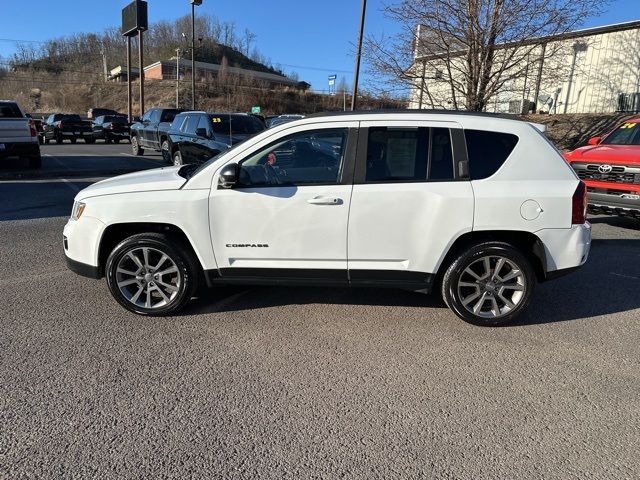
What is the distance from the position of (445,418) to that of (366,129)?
7.69 ft

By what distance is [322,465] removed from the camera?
2479 mm

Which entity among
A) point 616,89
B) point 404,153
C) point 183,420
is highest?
point 616,89

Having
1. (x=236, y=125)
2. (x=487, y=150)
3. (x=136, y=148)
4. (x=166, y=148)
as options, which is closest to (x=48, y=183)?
(x=166, y=148)

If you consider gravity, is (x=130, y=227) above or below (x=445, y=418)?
above

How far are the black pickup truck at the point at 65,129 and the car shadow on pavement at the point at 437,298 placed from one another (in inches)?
1096

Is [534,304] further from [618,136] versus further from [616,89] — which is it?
[616,89]

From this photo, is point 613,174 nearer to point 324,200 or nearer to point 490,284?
point 490,284

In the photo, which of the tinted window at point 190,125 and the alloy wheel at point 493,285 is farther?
the tinted window at point 190,125

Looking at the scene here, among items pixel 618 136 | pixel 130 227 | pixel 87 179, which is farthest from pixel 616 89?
pixel 130 227

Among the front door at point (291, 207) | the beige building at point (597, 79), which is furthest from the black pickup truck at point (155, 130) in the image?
the beige building at point (597, 79)

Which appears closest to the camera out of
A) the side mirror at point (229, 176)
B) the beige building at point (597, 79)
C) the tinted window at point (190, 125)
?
the side mirror at point (229, 176)

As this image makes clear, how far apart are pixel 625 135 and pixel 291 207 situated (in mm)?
7970

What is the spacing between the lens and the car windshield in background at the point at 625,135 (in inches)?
345

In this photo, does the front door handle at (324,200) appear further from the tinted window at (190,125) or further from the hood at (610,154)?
the tinted window at (190,125)
